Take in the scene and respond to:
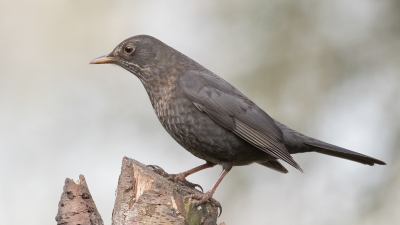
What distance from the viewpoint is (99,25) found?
8227 millimetres

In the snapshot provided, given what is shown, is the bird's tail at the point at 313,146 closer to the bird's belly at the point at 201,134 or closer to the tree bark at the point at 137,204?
the bird's belly at the point at 201,134

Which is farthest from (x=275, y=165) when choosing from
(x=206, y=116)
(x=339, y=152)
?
(x=206, y=116)

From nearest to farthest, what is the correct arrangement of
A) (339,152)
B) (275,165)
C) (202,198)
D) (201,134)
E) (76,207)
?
(76,207) → (202,198) → (201,134) → (339,152) → (275,165)

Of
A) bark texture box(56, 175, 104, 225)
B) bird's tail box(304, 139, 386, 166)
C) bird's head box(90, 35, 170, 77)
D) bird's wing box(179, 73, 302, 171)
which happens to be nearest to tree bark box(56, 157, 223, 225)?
bark texture box(56, 175, 104, 225)

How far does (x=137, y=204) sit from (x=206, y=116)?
153cm

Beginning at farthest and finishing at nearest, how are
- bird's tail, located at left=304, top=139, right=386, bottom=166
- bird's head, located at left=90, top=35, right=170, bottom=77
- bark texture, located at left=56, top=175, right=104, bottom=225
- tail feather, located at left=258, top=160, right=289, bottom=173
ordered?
1. tail feather, located at left=258, top=160, right=289, bottom=173
2. bird's head, located at left=90, top=35, right=170, bottom=77
3. bird's tail, located at left=304, top=139, right=386, bottom=166
4. bark texture, located at left=56, top=175, right=104, bottom=225

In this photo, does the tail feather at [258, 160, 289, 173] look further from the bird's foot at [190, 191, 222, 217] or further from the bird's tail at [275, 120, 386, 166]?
the bird's foot at [190, 191, 222, 217]

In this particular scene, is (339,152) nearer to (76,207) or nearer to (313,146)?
(313,146)

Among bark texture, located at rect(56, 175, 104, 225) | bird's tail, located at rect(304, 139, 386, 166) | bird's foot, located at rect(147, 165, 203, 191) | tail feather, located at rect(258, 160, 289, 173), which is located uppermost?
bird's tail, located at rect(304, 139, 386, 166)

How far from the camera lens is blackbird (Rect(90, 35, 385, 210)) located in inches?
217

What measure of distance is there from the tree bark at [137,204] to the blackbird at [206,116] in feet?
3.48

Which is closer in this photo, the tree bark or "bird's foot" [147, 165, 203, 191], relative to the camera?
the tree bark

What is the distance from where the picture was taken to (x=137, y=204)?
4.29 meters

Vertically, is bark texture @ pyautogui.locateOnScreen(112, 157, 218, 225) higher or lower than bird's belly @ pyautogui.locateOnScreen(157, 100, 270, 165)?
lower
